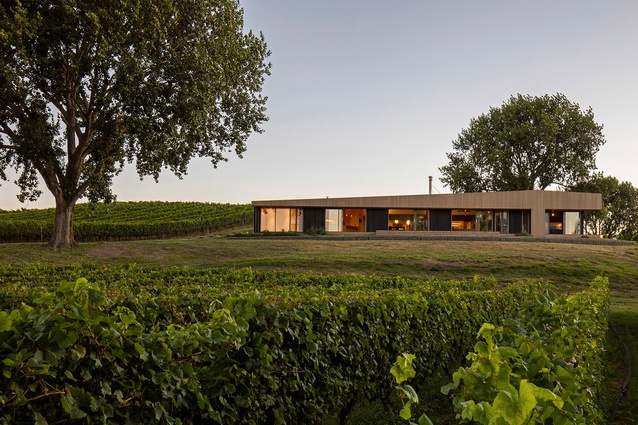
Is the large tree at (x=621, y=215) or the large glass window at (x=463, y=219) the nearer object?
the large glass window at (x=463, y=219)

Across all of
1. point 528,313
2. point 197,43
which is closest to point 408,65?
point 197,43

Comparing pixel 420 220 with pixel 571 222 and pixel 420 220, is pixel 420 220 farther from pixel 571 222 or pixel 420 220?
pixel 571 222

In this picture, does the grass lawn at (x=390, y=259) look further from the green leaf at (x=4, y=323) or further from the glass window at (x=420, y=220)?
the green leaf at (x=4, y=323)

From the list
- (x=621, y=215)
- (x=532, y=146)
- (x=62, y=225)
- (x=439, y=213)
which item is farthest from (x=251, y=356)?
(x=621, y=215)

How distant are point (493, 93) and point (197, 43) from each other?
37.2m

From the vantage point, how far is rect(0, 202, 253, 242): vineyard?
128 ft

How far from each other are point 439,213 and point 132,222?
94.8 feet

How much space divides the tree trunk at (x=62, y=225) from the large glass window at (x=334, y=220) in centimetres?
2169

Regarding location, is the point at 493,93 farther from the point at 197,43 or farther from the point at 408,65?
the point at 197,43

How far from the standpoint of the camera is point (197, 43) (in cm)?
2102

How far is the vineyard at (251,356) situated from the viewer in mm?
2180

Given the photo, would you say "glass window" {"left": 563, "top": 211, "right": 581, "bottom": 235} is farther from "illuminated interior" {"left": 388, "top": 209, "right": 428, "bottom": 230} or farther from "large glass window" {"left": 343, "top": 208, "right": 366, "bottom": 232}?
"large glass window" {"left": 343, "top": 208, "right": 366, "bottom": 232}

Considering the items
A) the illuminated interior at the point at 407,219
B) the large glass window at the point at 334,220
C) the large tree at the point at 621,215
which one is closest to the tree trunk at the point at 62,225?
the large glass window at the point at 334,220

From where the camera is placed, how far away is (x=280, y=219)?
4119cm
